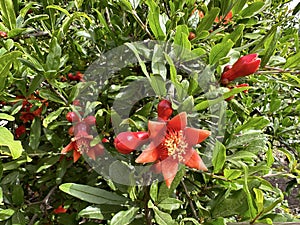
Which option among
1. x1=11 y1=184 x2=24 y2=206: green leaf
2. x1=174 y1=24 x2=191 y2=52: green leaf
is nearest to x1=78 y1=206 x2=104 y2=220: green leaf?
x1=11 y1=184 x2=24 y2=206: green leaf

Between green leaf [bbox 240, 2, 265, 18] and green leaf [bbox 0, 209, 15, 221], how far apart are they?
757 millimetres

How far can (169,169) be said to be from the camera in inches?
28.6

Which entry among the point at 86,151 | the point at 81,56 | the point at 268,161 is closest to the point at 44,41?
the point at 81,56

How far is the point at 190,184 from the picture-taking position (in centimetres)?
93

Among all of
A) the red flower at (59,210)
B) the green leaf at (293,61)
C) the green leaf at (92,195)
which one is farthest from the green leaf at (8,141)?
the green leaf at (293,61)

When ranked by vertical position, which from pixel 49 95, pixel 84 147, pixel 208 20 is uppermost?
pixel 208 20

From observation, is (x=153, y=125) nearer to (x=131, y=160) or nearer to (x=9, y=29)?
(x=131, y=160)

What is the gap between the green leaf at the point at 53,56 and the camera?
0.84 meters

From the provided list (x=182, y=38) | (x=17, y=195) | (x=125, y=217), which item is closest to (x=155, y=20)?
(x=182, y=38)

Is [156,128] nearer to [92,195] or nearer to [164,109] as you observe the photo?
[164,109]

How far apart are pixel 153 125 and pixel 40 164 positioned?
48 cm

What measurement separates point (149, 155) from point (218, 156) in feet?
0.52

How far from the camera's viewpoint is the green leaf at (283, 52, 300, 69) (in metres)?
0.89

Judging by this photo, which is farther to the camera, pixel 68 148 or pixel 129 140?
pixel 68 148
